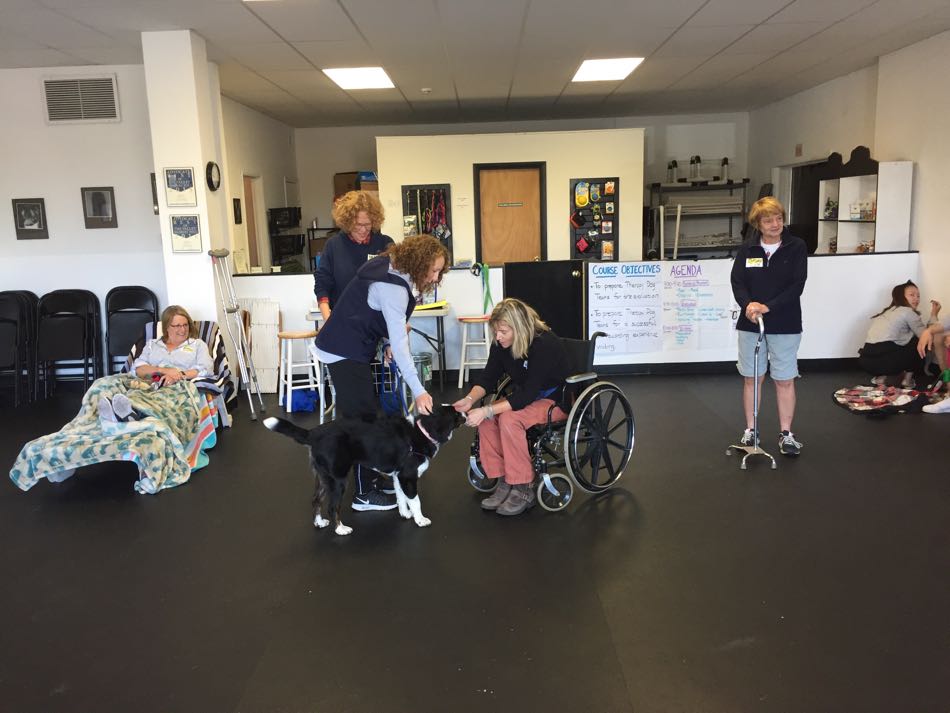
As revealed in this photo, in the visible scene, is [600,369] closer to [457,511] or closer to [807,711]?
[457,511]

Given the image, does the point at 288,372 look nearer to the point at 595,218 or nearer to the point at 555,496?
the point at 555,496

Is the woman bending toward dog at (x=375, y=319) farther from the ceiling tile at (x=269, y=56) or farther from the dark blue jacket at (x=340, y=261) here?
the ceiling tile at (x=269, y=56)

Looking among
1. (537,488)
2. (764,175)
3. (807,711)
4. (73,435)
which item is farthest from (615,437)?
(764,175)

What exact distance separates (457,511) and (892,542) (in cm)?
186

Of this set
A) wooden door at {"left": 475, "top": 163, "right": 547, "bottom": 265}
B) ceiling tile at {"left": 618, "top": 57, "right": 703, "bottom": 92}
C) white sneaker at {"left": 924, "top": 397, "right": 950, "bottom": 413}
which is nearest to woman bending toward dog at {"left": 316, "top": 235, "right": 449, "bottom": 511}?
white sneaker at {"left": 924, "top": 397, "right": 950, "bottom": 413}

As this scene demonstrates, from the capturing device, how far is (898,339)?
577cm

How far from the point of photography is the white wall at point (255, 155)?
7.48 m

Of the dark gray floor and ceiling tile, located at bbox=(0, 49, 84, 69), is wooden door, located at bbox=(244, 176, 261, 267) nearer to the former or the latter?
ceiling tile, located at bbox=(0, 49, 84, 69)

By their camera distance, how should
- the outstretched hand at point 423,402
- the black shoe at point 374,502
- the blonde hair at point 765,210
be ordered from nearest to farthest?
the outstretched hand at point 423,402
the black shoe at point 374,502
the blonde hair at point 765,210

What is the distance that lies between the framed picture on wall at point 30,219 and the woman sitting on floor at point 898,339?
6.98 metres

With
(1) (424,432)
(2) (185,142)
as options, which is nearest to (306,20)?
(2) (185,142)

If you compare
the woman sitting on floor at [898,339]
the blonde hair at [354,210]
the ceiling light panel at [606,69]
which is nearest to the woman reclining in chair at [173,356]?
the blonde hair at [354,210]

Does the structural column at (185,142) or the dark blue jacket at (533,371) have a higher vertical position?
the structural column at (185,142)

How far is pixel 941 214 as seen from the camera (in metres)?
5.97
